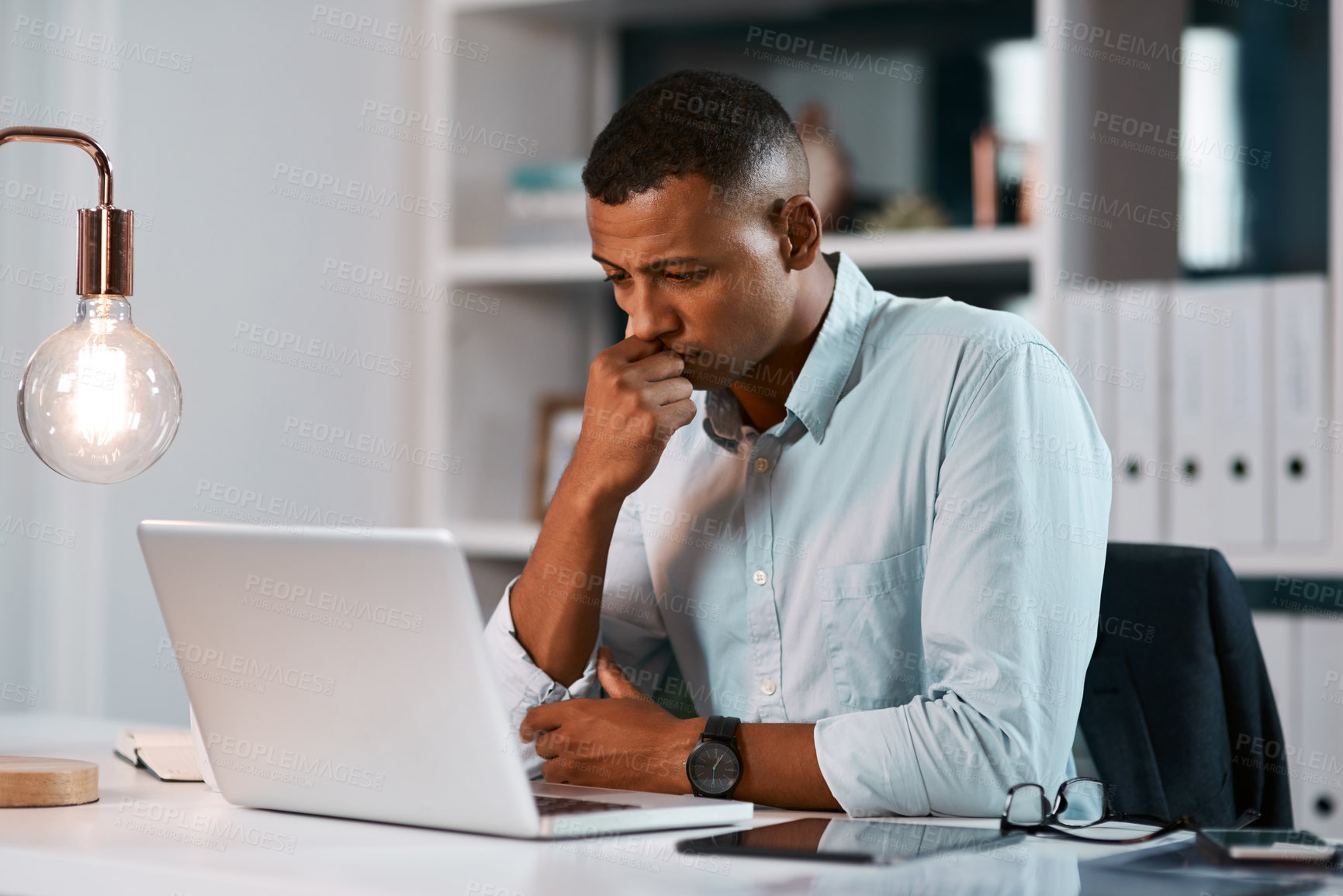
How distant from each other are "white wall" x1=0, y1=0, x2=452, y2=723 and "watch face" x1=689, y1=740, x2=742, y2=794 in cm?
145

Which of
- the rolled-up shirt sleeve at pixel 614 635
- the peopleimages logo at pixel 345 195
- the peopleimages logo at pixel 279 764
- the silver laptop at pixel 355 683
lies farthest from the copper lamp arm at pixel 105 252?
the peopleimages logo at pixel 345 195

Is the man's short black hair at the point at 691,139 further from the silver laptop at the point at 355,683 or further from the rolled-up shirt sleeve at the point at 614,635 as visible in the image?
the silver laptop at the point at 355,683

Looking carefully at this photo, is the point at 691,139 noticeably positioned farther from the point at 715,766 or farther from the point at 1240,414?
the point at 1240,414

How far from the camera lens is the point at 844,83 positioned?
2881 millimetres

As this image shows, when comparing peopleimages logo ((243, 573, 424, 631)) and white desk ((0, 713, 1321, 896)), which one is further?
peopleimages logo ((243, 573, 424, 631))

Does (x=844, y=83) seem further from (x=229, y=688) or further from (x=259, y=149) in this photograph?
(x=229, y=688)

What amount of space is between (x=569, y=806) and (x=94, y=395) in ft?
1.61

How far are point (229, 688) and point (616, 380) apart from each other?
477 mm

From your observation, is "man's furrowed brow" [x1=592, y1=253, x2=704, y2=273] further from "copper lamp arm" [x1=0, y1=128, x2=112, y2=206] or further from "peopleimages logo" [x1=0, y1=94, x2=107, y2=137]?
"peopleimages logo" [x1=0, y1=94, x2=107, y2=137]

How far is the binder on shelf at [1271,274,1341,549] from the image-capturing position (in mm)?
2182

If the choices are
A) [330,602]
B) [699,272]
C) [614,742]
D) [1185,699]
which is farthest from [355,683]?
[1185,699]

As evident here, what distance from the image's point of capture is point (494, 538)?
9.20ft

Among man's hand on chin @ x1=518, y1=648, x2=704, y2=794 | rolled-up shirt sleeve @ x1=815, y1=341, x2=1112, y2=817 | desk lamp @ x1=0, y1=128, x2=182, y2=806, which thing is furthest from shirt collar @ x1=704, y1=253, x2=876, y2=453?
desk lamp @ x1=0, y1=128, x2=182, y2=806

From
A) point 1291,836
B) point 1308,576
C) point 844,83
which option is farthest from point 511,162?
point 1291,836
